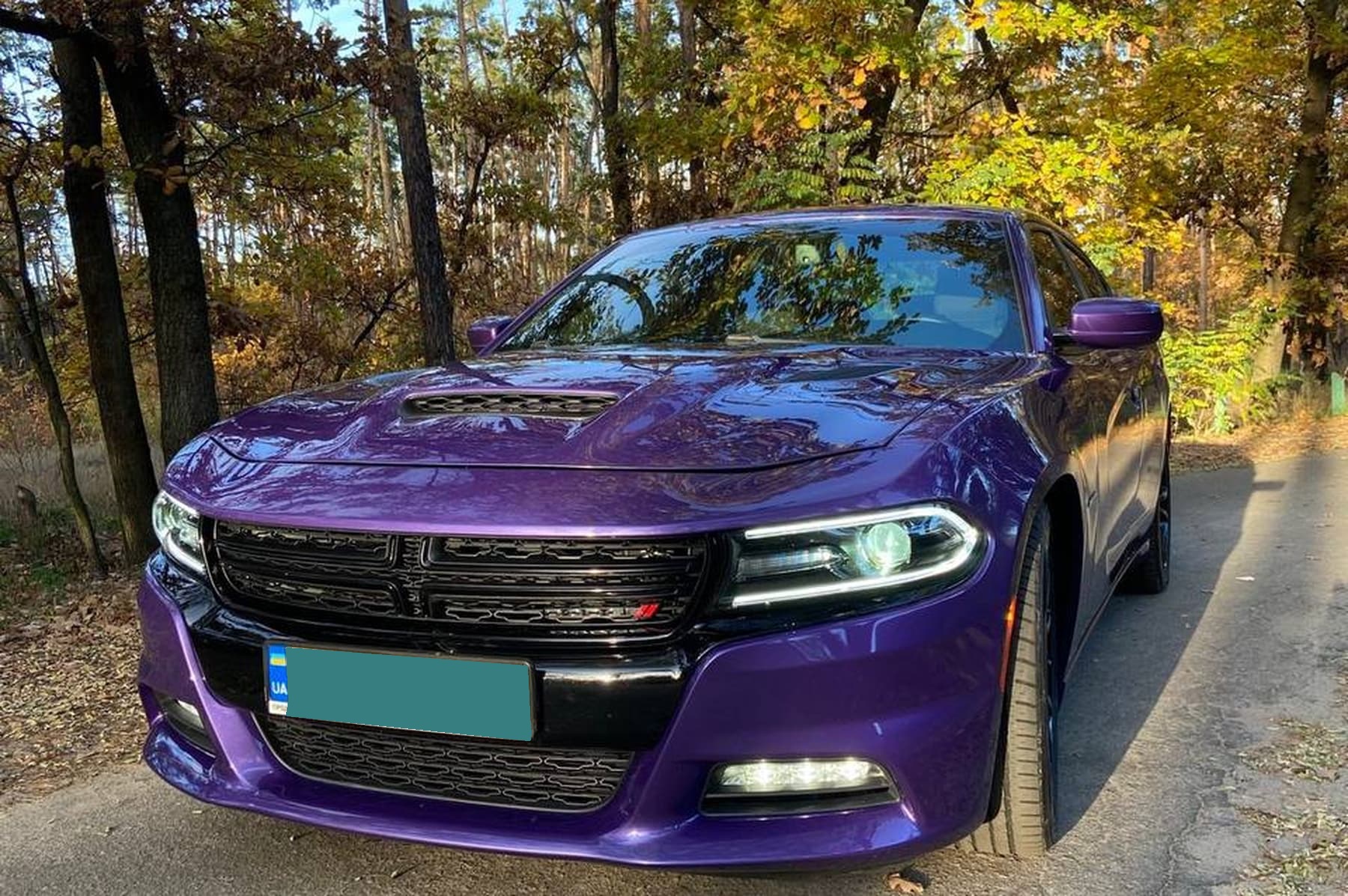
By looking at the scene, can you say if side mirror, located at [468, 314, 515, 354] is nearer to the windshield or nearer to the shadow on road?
the windshield

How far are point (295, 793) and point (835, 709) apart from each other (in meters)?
1.04

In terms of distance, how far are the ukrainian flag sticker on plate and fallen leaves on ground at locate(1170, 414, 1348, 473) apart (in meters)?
8.48

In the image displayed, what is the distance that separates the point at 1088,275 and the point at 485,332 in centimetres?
254

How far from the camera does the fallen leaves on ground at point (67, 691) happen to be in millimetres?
3115

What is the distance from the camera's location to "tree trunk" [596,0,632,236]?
1305 cm

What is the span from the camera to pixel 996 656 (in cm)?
183

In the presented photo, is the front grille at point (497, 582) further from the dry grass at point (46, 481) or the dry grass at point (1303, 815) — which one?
the dry grass at point (46, 481)

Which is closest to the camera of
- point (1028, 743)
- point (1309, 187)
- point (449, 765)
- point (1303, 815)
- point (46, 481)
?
point (449, 765)

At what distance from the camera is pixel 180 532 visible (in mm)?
2189

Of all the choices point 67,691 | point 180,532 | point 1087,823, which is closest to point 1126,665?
point 1087,823

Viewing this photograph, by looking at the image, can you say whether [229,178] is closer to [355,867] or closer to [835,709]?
[355,867]

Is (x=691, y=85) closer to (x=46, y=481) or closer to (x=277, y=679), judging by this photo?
(x=46, y=481)

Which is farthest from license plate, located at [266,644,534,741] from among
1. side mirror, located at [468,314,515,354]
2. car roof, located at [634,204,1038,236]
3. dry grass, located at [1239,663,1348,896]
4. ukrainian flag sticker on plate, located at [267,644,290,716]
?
car roof, located at [634,204,1038,236]

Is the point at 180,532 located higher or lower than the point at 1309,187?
lower
